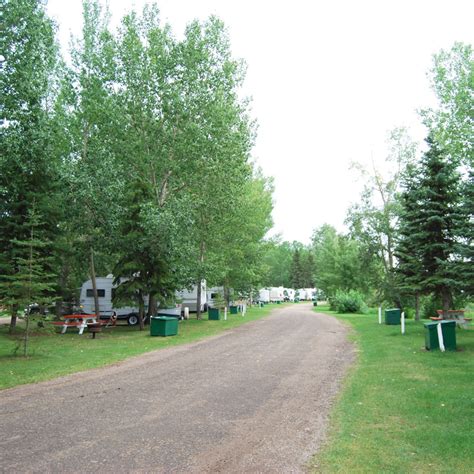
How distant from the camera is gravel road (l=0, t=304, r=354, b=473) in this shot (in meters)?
4.65

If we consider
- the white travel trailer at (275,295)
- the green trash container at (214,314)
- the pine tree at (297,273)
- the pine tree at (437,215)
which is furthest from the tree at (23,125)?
the pine tree at (297,273)

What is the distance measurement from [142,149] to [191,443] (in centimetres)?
1875

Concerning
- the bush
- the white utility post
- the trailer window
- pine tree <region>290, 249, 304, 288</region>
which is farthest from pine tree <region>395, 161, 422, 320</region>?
pine tree <region>290, 249, 304, 288</region>

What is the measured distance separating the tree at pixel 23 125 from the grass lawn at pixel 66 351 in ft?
8.98

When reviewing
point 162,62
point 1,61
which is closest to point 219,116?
point 162,62

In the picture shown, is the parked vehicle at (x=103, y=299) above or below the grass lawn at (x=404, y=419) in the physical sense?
above

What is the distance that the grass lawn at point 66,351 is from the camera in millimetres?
9836

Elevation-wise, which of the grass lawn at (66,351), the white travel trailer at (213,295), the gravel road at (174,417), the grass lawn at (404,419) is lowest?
the grass lawn at (66,351)

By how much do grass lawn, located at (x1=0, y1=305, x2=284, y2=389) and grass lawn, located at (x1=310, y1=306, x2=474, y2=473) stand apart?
621cm

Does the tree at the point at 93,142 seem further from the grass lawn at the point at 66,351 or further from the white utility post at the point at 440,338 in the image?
the white utility post at the point at 440,338

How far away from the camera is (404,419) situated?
20.1ft

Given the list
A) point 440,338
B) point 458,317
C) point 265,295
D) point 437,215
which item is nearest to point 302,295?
point 265,295

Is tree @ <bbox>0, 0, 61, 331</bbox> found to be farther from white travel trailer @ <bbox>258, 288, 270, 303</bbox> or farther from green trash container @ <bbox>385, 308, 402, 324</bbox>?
white travel trailer @ <bbox>258, 288, 270, 303</bbox>

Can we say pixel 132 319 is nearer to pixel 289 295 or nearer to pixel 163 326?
pixel 163 326
